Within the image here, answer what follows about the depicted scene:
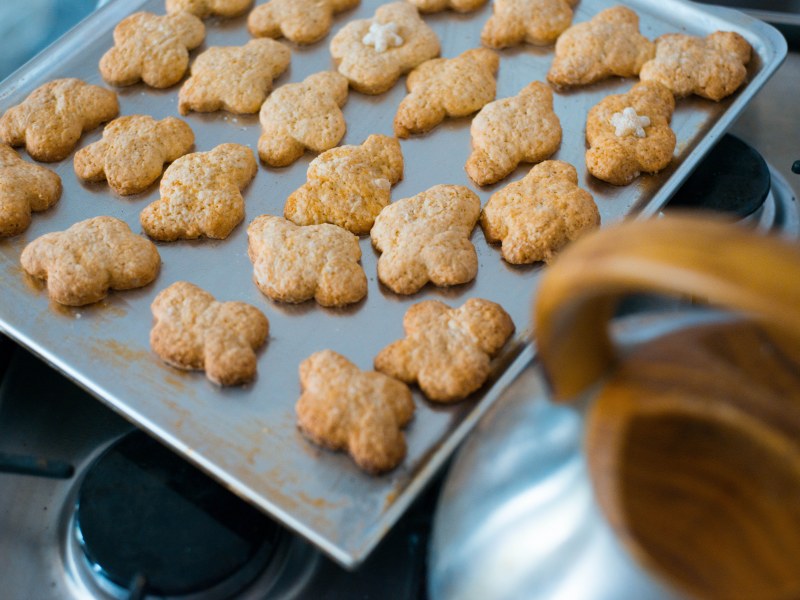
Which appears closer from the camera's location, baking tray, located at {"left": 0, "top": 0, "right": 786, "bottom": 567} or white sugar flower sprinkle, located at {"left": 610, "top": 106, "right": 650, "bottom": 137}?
baking tray, located at {"left": 0, "top": 0, "right": 786, "bottom": 567}

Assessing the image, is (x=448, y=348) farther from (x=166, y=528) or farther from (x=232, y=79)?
(x=232, y=79)

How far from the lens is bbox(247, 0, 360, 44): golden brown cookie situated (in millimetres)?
1618

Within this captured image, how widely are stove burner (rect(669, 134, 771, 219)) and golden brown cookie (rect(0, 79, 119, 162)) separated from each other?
1049 mm

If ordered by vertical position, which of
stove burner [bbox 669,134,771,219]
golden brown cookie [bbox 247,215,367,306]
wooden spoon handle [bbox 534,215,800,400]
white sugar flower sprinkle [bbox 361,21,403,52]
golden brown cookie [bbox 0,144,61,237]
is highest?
wooden spoon handle [bbox 534,215,800,400]

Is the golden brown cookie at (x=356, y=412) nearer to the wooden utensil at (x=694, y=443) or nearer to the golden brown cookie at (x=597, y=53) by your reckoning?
the wooden utensil at (x=694, y=443)

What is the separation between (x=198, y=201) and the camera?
129 cm

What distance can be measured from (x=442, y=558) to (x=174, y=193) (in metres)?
0.80

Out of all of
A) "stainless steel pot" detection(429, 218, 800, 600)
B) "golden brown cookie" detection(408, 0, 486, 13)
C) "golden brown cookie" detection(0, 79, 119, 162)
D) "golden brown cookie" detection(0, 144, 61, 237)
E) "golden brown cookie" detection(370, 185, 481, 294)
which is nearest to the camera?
A: "stainless steel pot" detection(429, 218, 800, 600)

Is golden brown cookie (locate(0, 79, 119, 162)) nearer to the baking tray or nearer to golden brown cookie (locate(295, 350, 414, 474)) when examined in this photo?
the baking tray

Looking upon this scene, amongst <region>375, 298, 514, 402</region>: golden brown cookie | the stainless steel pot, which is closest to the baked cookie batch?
<region>375, 298, 514, 402</region>: golden brown cookie

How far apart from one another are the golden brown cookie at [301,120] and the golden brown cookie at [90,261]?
0.92 feet

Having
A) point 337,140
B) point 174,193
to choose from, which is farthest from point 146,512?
point 337,140

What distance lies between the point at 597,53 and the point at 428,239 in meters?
0.57

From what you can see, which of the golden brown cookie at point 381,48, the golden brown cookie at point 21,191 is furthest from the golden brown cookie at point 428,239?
the golden brown cookie at point 21,191
